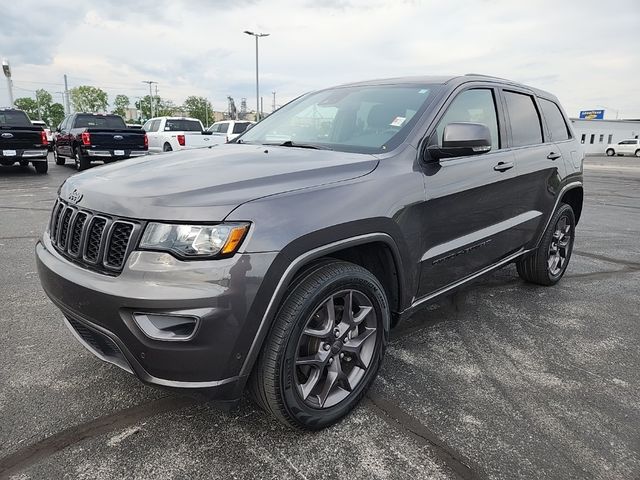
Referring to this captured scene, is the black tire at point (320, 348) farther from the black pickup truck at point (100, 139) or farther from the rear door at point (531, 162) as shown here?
the black pickup truck at point (100, 139)

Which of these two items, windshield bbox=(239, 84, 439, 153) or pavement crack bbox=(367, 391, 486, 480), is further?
windshield bbox=(239, 84, 439, 153)

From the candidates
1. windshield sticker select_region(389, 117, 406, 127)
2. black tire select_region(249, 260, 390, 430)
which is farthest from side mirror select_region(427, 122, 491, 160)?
black tire select_region(249, 260, 390, 430)

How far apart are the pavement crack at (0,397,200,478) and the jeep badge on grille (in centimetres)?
111

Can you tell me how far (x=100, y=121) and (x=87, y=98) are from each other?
81968mm

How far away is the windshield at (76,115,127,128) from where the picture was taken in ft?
50.1

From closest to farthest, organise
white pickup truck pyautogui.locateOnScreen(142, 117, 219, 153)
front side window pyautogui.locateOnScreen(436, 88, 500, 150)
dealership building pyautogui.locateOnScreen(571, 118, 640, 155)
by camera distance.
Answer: front side window pyautogui.locateOnScreen(436, 88, 500, 150) < white pickup truck pyautogui.locateOnScreen(142, 117, 219, 153) < dealership building pyautogui.locateOnScreen(571, 118, 640, 155)

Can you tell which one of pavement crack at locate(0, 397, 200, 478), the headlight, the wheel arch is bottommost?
pavement crack at locate(0, 397, 200, 478)

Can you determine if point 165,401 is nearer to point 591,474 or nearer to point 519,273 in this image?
point 591,474

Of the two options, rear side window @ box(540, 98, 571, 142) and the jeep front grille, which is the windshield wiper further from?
rear side window @ box(540, 98, 571, 142)

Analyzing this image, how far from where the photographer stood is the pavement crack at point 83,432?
2.07m

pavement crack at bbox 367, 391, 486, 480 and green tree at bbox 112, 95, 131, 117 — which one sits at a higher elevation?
green tree at bbox 112, 95, 131, 117

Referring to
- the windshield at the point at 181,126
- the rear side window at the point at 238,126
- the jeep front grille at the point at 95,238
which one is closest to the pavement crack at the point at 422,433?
the jeep front grille at the point at 95,238

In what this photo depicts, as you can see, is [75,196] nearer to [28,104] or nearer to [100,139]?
[100,139]

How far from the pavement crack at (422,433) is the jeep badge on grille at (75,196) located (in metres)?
1.84
